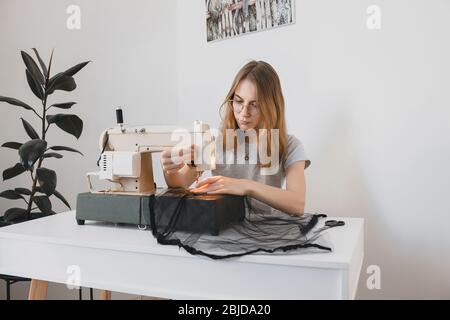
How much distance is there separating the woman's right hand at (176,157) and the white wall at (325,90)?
2.40ft

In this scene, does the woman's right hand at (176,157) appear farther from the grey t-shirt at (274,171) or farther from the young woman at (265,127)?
the grey t-shirt at (274,171)

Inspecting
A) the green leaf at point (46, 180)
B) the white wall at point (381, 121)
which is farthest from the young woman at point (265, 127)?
the green leaf at point (46, 180)

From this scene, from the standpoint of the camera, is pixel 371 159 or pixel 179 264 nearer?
pixel 179 264

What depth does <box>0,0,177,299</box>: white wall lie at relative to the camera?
77.7 inches

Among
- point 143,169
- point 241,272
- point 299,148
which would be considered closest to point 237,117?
point 299,148

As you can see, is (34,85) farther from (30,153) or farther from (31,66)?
(30,153)

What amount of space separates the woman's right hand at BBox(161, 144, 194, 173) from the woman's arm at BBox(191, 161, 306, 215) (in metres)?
0.08

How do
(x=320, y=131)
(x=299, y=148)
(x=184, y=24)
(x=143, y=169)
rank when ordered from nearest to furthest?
1. (x=143, y=169)
2. (x=299, y=148)
3. (x=320, y=131)
4. (x=184, y=24)

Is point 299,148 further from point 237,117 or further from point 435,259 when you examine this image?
point 435,259

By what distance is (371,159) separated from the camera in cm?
154

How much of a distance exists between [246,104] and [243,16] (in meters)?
0.66

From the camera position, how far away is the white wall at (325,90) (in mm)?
1431

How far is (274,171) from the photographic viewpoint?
146 cm
